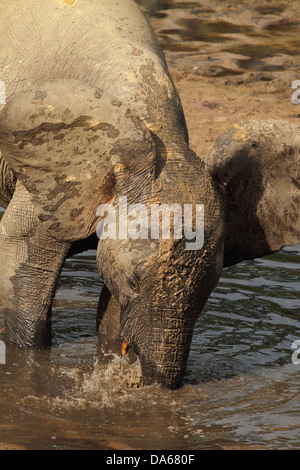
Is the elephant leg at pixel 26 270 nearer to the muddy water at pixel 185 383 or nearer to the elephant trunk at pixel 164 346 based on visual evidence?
the muddy water at pixel 185 383

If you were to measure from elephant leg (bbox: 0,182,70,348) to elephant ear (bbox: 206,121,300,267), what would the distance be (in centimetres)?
90

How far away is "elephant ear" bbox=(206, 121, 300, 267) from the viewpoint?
13.7 ft

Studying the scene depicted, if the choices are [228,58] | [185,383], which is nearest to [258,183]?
[185,383]

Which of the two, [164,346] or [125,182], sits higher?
[125,182]

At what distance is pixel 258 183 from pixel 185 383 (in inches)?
42.4

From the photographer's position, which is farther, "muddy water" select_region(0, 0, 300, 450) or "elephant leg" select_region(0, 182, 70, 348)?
"elephant leg" select_region(0, 182, 70, 348)

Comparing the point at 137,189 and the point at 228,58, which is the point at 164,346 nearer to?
the point at 137,189

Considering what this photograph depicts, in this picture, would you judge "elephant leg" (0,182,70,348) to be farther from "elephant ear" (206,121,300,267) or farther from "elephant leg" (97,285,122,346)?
"elephant ear" (206,121,300,267)

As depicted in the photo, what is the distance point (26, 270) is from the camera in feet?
15.4

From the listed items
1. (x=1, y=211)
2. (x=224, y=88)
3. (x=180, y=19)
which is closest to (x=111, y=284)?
(x=1, y=211)

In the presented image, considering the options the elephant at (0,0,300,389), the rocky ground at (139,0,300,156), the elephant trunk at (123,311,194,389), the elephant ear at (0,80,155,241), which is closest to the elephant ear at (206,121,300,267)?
the elephant at (0,0,300,389)

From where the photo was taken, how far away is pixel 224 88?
1109 centimetres

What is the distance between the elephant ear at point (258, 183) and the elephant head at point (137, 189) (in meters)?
0.01
